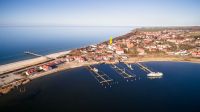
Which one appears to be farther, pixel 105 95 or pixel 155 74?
pixel 155 74

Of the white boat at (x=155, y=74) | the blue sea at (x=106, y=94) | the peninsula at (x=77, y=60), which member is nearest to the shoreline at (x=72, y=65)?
the peninsula at (x=77, y=60)

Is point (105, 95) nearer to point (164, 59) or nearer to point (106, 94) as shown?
point (106, 94)

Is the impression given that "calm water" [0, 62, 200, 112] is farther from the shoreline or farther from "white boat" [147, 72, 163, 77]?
the shoreline

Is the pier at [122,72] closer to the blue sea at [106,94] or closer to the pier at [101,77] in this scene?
the blue sea at [106,94]

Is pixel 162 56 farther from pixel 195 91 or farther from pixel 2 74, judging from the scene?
pixel 2 74

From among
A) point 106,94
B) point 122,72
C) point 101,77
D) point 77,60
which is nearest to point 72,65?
point 77,60

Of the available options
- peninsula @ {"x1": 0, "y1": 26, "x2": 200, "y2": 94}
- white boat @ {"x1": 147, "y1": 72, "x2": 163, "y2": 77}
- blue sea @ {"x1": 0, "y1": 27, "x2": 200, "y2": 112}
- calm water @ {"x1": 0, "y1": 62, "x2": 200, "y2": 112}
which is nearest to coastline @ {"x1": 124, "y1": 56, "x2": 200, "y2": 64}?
peninsula @ {"x1": 0, "y1": 26, "x2": 200, "y2": 94}

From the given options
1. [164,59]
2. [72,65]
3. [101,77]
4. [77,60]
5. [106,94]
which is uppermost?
[77,60]

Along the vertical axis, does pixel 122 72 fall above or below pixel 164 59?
below
